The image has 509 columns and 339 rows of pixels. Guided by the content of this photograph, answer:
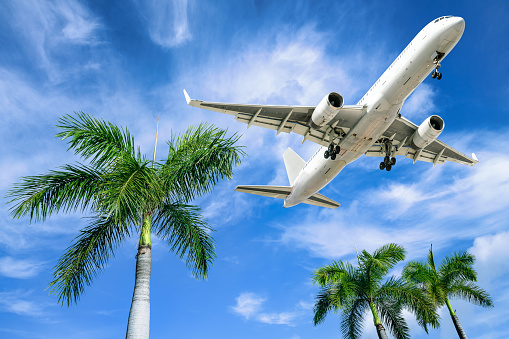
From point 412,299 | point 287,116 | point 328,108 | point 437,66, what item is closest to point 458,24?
point 437,66

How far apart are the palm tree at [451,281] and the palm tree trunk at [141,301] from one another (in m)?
19.9

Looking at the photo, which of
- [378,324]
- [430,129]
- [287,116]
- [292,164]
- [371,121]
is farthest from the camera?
[292,164]

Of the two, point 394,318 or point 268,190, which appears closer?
point 394,318

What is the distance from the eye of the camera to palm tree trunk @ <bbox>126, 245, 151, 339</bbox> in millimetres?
7695

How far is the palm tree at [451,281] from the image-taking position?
22891mm

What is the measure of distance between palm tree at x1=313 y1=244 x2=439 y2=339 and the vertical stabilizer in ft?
42.6

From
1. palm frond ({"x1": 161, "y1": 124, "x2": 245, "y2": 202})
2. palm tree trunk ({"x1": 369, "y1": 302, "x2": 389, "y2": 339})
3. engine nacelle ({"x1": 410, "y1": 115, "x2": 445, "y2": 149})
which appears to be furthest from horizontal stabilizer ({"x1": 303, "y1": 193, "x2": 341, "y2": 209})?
palm frond ({"x1": 161, "y1": 124, "x2": 245, "y2": 202})

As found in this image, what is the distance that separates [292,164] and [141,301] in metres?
26.4

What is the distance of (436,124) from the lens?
78.6 feet

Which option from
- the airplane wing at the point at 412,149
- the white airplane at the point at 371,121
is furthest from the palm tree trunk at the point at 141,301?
the airplane wing at the point at 412,149

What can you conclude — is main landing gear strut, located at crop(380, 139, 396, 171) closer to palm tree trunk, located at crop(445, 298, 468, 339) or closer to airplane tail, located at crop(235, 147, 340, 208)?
airplane tail, located at crop(235, 147, 340, 208)

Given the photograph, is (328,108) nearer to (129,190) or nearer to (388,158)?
(388,158)

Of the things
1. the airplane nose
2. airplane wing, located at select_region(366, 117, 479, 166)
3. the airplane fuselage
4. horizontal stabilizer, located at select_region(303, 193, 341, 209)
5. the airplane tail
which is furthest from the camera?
horizontal stabilizer, located at select_region(303, 193, 341, 209)

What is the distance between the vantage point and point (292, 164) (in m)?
33.6
